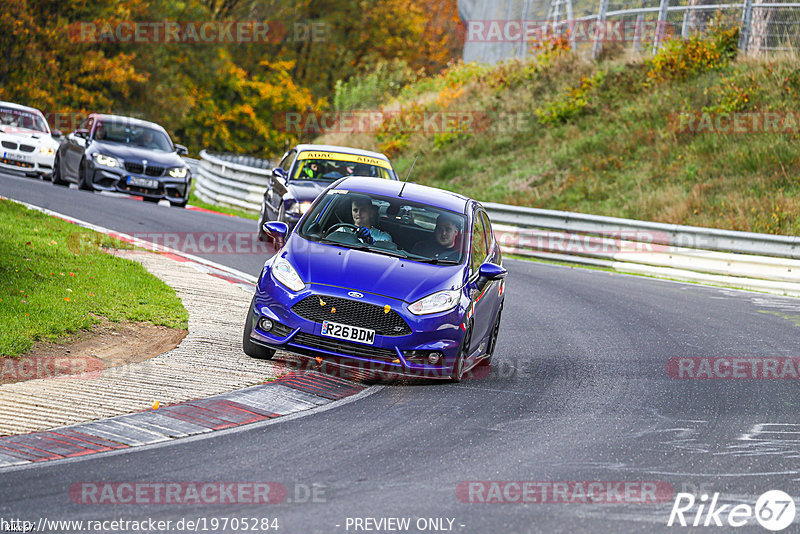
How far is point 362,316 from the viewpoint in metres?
8.70

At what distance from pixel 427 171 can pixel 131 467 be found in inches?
1124

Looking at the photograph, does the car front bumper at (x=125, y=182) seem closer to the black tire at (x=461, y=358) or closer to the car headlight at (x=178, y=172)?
the car headlight at (x=178, y=172)

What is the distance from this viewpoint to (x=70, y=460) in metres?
6.18

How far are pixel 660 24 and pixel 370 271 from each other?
25.4 m

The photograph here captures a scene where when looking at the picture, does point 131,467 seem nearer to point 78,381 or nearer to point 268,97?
point 78,381

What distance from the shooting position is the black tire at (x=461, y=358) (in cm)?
904

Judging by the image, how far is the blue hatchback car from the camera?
8719mm

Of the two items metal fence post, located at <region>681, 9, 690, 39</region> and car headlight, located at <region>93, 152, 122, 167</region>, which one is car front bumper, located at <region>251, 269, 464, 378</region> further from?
metal fence post, located at <region>681, 9, 690, 39</region>

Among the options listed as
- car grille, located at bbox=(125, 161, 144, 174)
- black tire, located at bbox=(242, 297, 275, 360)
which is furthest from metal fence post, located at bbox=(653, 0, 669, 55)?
black tire, located at bbox=(242, 297, 275, 360)

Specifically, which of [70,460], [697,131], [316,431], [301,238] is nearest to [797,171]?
[697,131]

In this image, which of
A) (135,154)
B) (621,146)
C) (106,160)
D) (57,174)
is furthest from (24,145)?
(621,146)

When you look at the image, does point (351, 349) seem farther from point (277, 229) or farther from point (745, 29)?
point (745, 29)

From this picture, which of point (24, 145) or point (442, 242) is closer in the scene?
point (442, 242)

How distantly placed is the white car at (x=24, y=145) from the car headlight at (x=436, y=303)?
18722 millimetres
